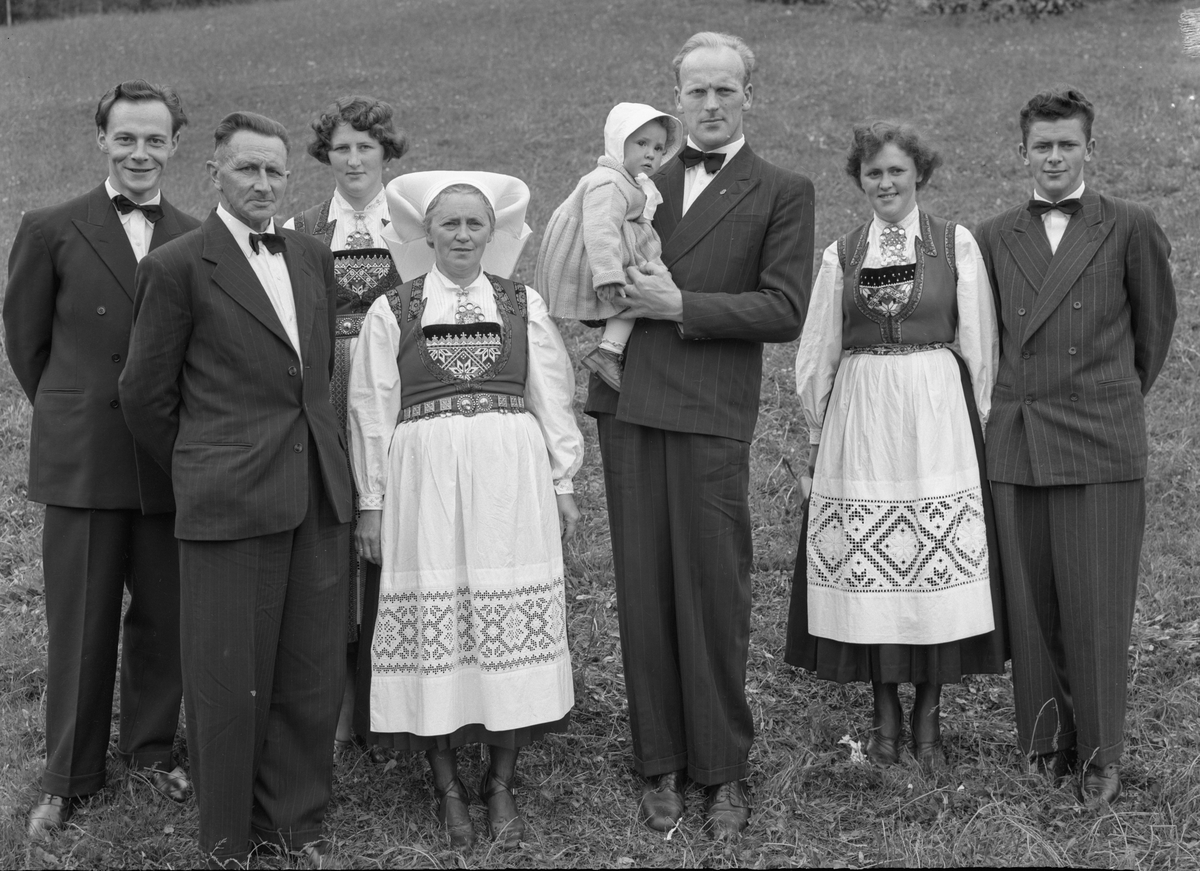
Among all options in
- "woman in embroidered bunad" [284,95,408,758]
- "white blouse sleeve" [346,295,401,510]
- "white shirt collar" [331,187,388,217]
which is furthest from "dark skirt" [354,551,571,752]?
"white shirt collar" [331,187,388,217]

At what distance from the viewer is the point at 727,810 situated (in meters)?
3.97

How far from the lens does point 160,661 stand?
4.27 metres

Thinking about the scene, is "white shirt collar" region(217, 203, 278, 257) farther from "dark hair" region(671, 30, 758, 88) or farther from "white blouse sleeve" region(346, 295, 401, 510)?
"dark hair" region(671, 30, 758, 88)

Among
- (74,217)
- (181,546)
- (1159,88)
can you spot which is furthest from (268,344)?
(1159,88)

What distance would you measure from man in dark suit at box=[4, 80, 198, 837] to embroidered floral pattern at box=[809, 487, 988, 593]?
7.65 feet

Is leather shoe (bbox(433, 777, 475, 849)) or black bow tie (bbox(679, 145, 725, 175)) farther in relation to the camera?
black bow tie (bbox(679, 145, 725, 175))

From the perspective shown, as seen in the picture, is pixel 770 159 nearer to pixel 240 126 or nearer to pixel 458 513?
pixel 458 513

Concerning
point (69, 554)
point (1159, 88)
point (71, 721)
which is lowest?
point (71, 721)

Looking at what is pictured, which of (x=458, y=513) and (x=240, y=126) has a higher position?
(x=240, y=126)

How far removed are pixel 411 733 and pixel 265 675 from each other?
0.53m

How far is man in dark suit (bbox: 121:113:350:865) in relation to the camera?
137 inches

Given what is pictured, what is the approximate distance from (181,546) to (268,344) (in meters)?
0.66

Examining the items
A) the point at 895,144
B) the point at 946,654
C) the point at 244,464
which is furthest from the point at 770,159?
the point at 244,464

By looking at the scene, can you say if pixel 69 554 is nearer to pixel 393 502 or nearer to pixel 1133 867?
pixel 393 502
